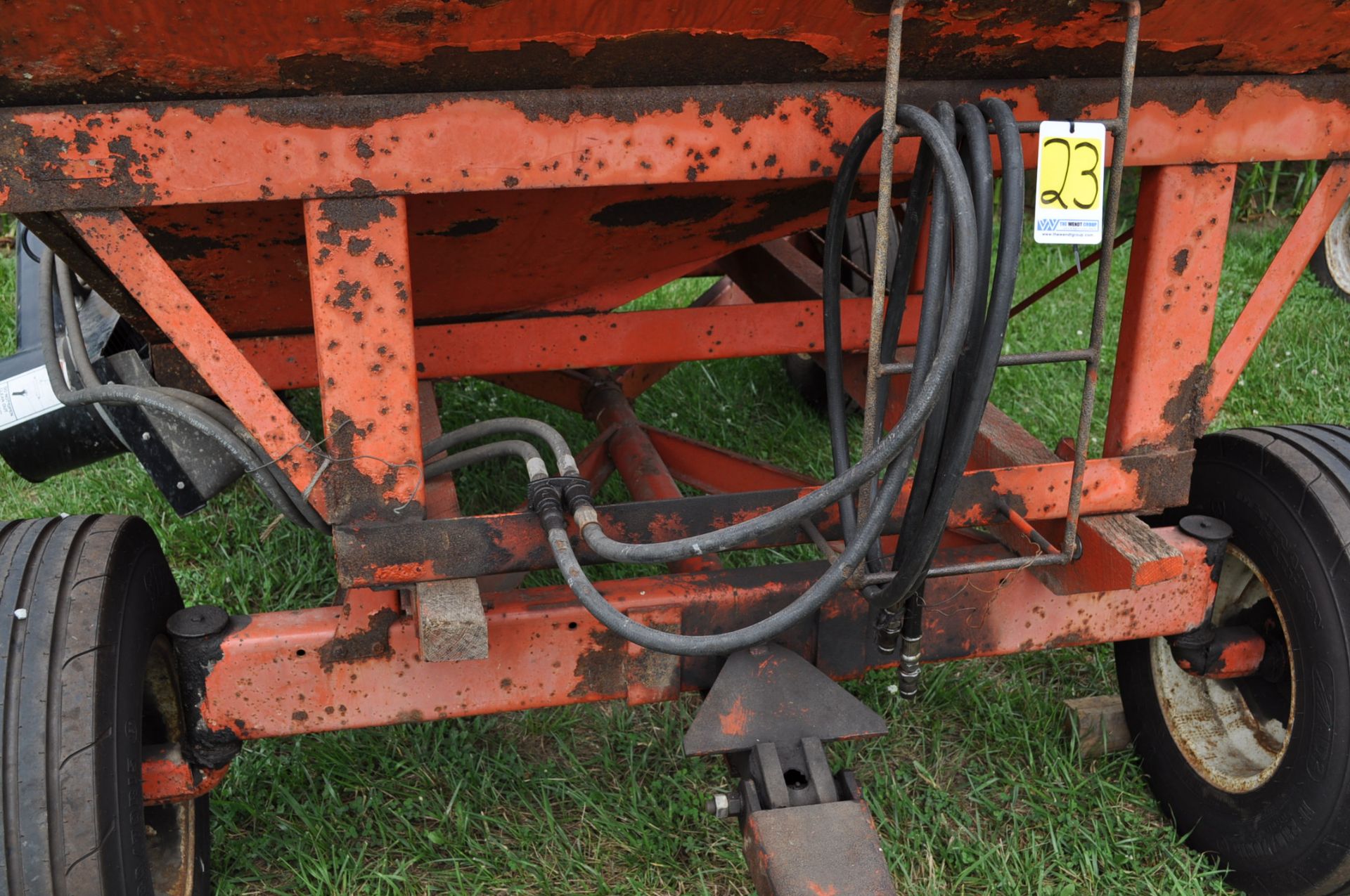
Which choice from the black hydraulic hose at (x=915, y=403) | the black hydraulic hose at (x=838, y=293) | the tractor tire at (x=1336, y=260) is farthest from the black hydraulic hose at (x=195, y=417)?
the tractor tire at (x=1336, y=260)

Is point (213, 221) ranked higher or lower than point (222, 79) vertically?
lower

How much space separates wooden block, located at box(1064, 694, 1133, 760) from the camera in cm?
228

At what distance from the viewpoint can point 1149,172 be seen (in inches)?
68.9

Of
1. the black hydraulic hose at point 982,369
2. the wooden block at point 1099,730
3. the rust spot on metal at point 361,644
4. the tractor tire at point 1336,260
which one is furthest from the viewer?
the tractor tire at point 1336,260

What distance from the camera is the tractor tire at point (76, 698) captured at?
1.46 meters

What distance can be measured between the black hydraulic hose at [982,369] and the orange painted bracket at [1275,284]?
2.07ft

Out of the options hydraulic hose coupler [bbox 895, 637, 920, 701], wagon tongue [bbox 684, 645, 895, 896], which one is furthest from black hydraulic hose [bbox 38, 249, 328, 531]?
hydraulic hose coupler [bbox 895, 637, 920, 701]

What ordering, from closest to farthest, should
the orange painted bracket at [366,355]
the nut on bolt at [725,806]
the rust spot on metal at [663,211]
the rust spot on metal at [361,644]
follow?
the orange painted bracket at [366,355] → the nut on bolt at [725,806] → the rust spot on metal at [361,644] → the rust spot on metal at [663,211]

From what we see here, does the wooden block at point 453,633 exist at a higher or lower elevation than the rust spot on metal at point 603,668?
higher

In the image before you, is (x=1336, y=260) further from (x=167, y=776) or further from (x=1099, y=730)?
(x=167, y=776)

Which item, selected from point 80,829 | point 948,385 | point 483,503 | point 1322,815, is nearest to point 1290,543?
point 1322,815

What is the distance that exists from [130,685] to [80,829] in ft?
0.70

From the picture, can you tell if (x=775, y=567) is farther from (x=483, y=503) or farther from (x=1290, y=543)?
(x=483, y=503)

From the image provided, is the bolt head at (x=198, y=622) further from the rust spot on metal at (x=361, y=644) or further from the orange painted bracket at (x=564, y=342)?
the orange painted bracket at (x=564, y=342)
